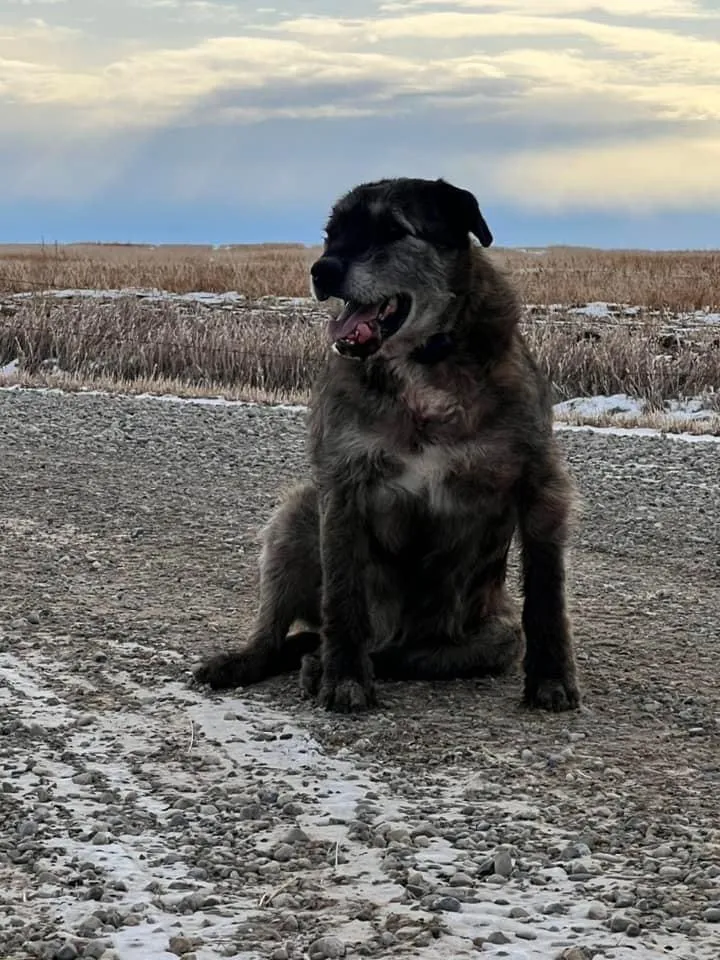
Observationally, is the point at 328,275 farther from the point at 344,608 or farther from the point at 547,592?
the point at 547,592

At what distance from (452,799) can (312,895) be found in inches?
30.0

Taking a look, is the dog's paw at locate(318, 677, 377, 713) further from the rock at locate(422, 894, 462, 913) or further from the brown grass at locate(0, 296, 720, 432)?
the brown grass at locate(0, 296, 720, 432)

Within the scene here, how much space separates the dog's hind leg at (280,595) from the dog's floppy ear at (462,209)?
1.16 metres

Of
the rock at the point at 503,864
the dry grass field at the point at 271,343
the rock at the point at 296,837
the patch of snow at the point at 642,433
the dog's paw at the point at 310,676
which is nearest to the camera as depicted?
the rock at the point at 503,864

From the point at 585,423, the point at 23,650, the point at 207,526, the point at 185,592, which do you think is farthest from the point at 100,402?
the point at 23,650

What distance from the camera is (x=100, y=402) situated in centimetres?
1359

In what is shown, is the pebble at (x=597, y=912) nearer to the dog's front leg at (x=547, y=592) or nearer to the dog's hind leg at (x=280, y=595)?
the dog's front leg at (x=547, y=592)

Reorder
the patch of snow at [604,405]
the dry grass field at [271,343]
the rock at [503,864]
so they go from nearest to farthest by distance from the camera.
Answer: the rock at [503,864] → the patch of snow at [604,405] → the dry grass field at [271,343]

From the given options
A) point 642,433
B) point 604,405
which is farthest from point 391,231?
point 604,405

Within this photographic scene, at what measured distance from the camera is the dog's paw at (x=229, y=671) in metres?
5.45

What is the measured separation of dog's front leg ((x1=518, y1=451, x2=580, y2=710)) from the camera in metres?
5.06

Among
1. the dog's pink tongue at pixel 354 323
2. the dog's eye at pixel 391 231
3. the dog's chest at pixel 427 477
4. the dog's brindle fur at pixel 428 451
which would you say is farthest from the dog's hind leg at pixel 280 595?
the dog's eye at pixel 391 231

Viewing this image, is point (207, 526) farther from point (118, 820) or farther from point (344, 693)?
point (118, 820)

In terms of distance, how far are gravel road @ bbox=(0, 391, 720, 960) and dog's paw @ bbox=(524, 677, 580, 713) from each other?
63 mm
